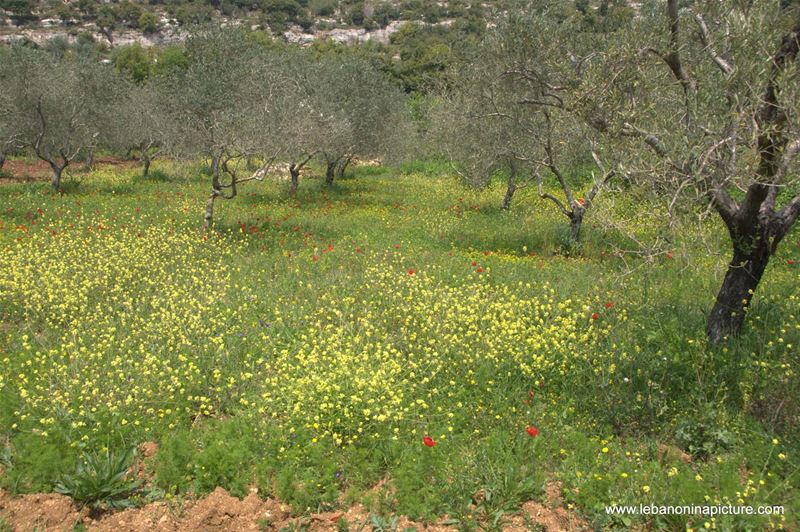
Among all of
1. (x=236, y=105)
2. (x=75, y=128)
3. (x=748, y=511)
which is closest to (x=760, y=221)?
(x=748, y=511)

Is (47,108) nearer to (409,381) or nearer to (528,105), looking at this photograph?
(528,105)

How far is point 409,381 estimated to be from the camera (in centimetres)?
725

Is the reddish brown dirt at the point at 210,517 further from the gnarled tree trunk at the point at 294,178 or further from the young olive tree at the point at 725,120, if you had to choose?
the gnarled tree trunk at the point at 294,178

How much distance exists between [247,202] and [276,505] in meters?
18.0

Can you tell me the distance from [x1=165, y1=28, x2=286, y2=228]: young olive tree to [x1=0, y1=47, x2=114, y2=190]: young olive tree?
8626mm

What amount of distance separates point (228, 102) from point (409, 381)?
12324 millimetres

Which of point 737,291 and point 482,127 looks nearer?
point 737,291

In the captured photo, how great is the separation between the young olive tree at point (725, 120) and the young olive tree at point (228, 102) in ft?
33.1

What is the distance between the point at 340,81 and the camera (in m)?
26.0

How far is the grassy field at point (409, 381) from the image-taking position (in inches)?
215

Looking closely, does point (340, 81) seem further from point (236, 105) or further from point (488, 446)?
point (488, 446)

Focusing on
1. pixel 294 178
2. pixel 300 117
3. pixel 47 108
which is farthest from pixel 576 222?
pixel 47 108

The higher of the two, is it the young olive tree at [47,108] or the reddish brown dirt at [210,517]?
the young olive tree at [47,108]

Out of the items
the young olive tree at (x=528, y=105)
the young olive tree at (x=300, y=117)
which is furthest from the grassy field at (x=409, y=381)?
the young olive tree at (x=300, y=117)
